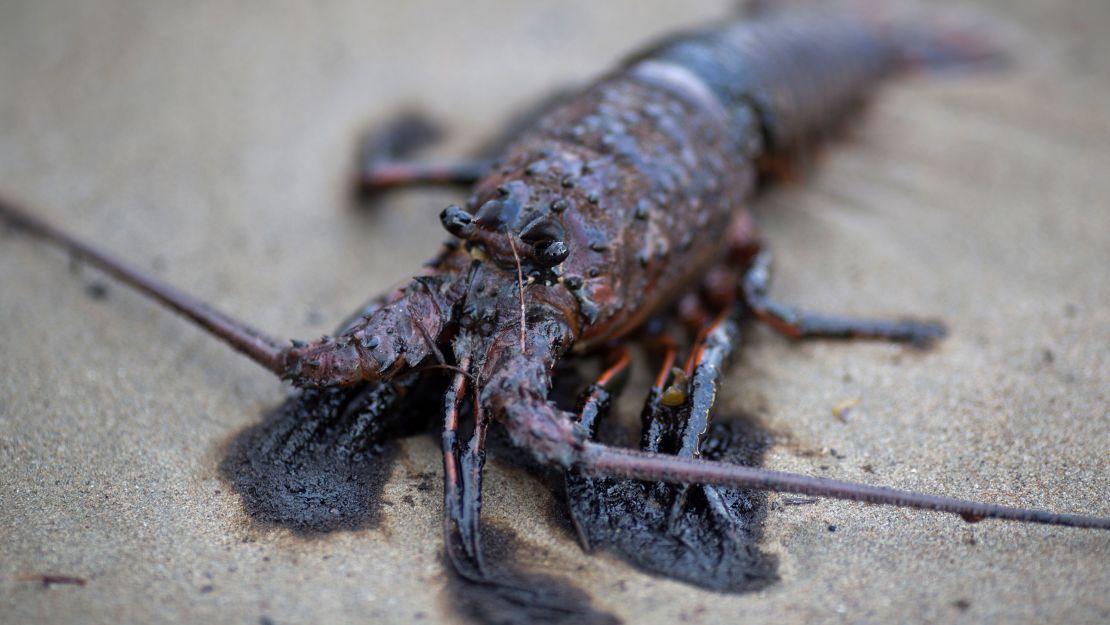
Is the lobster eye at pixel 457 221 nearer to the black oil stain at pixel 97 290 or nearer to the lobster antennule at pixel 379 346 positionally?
the lobster antennule at pixel 379 346

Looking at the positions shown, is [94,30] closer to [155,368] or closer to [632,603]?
[155,368]

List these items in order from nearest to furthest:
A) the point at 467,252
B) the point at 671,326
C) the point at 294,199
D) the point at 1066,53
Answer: the point at 467,252, the point at 671,326, the point at 294,199, the point at 1066,53

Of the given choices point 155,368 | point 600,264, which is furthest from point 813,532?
point 155,368

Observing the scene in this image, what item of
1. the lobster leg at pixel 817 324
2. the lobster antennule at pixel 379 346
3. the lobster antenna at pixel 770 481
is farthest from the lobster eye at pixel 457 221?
the lobster leg at pixel 817 324

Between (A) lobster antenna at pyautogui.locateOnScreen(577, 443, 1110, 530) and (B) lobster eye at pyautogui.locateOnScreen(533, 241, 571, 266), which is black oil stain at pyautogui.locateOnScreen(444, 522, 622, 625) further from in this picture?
(B) lobster eye at pyautogui.locateOnScreen(533, 241, 571, 266)

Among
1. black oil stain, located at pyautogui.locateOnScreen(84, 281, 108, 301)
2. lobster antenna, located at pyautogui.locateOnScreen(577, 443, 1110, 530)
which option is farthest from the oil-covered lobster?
black oil stain, located at pyautogui.locateOnScreen(84, 281, 108, 301)

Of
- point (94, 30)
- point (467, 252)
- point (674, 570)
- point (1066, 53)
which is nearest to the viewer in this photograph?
point (674, 570)
